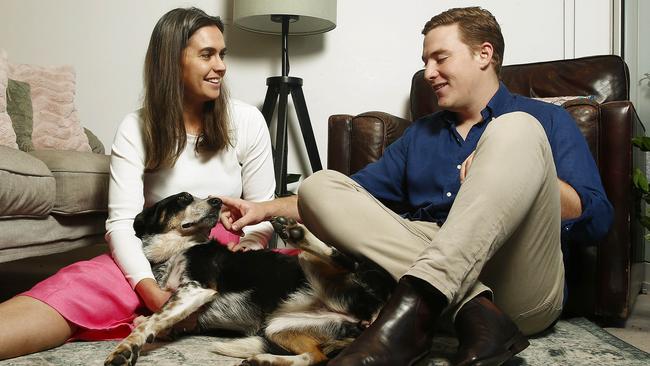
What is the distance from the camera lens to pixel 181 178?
193 cm

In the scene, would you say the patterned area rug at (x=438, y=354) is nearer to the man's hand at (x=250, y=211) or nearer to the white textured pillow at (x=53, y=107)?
the man's hand at (x=250, y=211)

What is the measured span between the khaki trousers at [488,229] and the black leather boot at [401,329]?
0.11 ft

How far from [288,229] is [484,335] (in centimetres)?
58

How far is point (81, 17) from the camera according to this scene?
3.39m

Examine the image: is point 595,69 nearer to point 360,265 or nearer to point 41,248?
point 360,265

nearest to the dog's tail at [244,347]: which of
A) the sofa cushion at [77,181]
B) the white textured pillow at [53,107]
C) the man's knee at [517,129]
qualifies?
the man's knee at [517,129]

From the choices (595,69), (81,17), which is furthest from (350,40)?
(81,17)

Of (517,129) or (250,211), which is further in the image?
(250,211)

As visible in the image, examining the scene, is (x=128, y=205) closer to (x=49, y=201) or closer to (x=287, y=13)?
(x=49, y=201)

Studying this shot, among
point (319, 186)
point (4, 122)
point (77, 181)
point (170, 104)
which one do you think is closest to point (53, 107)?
point (4, 122)

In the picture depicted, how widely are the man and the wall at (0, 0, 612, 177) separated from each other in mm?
1259

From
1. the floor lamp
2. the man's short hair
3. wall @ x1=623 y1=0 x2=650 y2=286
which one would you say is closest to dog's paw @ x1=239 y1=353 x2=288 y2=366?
the man's short hair

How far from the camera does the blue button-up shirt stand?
60.2 inches

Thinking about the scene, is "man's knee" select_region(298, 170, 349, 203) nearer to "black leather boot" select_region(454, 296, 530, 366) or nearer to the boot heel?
"black leather boot" select_region(454, 296, 530, 366)
